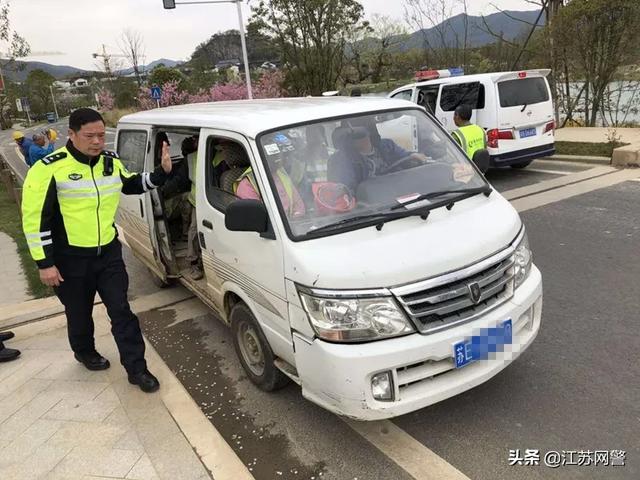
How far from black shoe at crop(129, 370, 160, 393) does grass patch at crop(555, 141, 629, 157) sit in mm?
9600

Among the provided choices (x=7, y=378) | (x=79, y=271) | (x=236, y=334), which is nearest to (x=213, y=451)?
(x=236, y=334)

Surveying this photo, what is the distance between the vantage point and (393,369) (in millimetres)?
2482

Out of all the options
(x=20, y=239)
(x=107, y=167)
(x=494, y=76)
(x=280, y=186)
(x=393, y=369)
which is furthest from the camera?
(x=494, y=76)

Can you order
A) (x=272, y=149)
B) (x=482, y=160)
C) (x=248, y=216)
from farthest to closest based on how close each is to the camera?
(x=482, y=160) → (x=272, y=149) → (x=248, y=216)

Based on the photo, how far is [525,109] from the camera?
8.55 metres

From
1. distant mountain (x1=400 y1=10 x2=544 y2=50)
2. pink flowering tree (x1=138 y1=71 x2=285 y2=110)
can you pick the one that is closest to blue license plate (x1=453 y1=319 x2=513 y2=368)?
distant mountain (x1=400 y1=10 x2=544 y2=50)

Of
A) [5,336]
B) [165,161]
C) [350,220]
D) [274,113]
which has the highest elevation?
[274,113]

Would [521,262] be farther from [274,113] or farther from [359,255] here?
[274,113]

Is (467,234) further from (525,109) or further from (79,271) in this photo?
(525,109)

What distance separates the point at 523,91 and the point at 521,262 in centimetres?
657

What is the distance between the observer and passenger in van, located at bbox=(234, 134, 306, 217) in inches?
114

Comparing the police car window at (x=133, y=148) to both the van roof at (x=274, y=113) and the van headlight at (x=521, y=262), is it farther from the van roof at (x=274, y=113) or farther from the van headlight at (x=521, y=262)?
the van headlight at (x=521, y=262)

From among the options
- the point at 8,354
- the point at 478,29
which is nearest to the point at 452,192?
the point at 8,354

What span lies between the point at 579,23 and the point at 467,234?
37.6 ft
